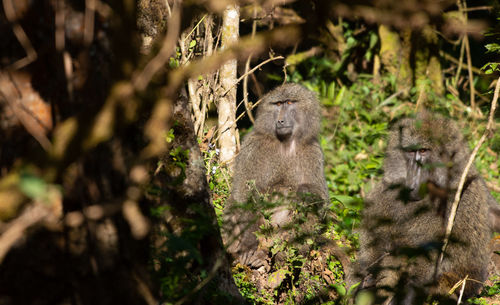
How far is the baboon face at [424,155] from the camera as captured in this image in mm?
4160

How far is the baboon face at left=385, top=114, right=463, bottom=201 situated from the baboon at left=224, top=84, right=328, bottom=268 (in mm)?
1042

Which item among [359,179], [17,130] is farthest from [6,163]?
[359,179]

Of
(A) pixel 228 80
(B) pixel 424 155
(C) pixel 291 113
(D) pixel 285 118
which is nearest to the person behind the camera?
(B) pixel 424 155

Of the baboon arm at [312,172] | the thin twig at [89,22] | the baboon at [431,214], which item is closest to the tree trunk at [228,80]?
the baboon arm at [312,172]

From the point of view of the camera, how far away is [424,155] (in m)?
4.32

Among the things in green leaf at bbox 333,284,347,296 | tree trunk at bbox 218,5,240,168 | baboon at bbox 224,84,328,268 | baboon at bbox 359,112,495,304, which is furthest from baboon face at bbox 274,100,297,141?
green leaf at bbox 333,284,347,296

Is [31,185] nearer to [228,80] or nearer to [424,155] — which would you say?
[424,155]

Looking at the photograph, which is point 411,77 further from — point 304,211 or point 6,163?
point 6,163

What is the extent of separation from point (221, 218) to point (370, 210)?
1.29 meters

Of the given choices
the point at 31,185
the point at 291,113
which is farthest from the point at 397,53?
the point at 31,185

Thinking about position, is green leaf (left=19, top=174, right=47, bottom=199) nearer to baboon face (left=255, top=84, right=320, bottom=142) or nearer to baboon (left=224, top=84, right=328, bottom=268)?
baboon (left=224, top=84, right=328, bottom=268)

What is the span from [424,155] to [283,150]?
1.61 m

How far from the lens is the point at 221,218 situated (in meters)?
4.78

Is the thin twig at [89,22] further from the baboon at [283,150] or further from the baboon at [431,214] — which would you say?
the baboon at [283,150]
